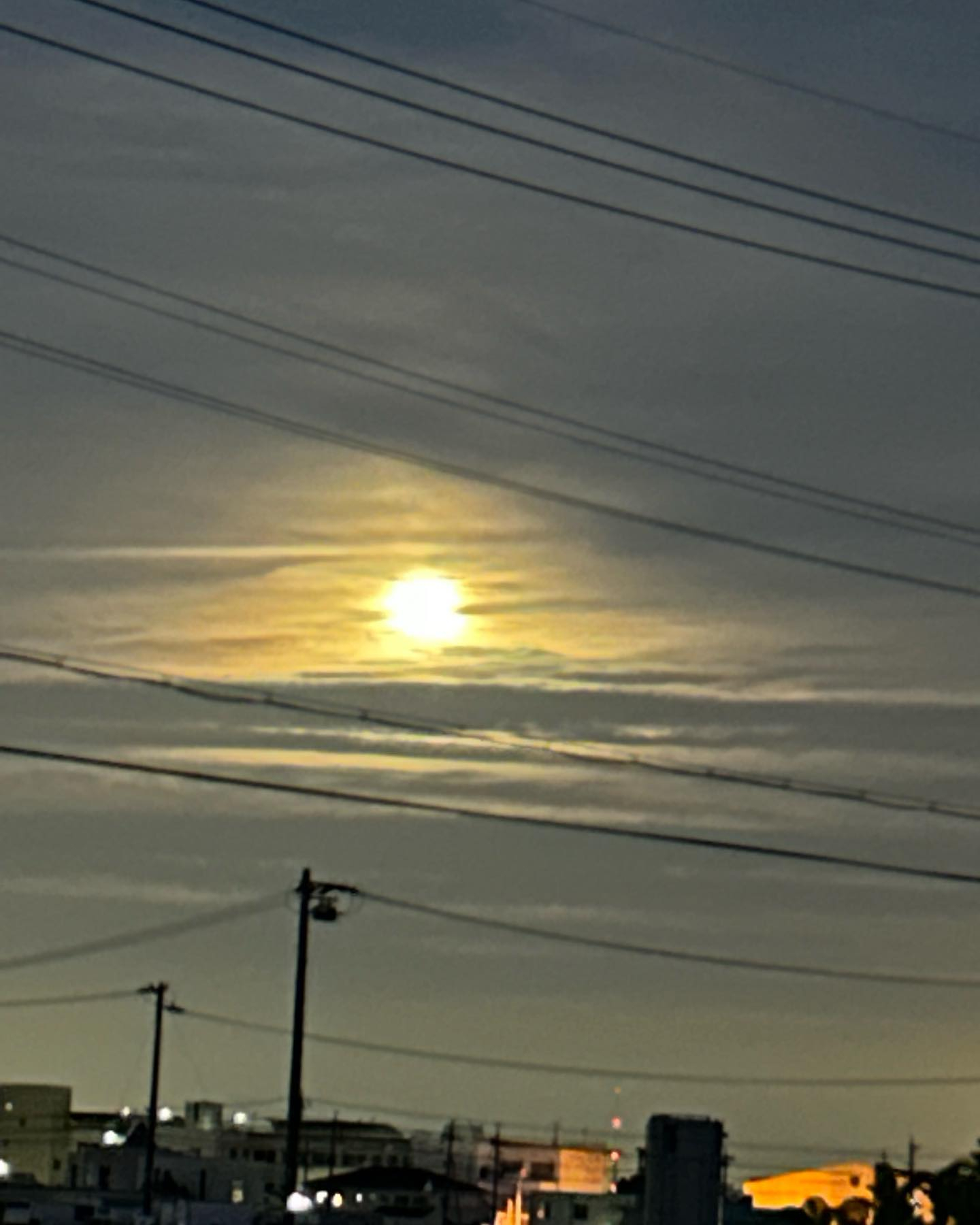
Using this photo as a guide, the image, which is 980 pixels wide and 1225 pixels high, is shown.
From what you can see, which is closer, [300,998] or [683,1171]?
[683,1171]

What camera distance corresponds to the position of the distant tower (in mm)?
44438

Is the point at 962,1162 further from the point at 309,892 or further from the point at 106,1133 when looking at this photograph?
the point at 106,1133

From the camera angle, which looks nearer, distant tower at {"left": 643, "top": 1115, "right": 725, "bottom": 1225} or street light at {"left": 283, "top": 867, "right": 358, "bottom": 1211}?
distant tower at {"left": 643, "top": 1115, "right": 725, "bottom": 1225}

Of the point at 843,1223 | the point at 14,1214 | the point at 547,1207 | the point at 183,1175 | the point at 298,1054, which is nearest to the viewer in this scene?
the point at 843,1223

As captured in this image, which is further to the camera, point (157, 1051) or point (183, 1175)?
point (183, 1175)

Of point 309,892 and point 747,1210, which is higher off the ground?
point 309,892

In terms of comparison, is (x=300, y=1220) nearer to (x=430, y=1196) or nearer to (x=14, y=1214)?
(x=14, y=1214)

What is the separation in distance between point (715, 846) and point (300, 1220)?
57286 millimetres

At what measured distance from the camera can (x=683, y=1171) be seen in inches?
1757

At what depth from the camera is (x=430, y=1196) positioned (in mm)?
199375

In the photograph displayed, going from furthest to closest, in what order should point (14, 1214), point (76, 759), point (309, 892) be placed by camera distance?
point (309, 892) → point (14, 1214) → point (76, 759)

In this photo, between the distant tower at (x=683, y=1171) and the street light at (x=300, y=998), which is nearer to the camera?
the distant tower at (x=683, y=1171)

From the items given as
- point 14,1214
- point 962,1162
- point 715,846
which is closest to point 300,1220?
point 14,1214

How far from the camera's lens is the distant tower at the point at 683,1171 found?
146 feet
